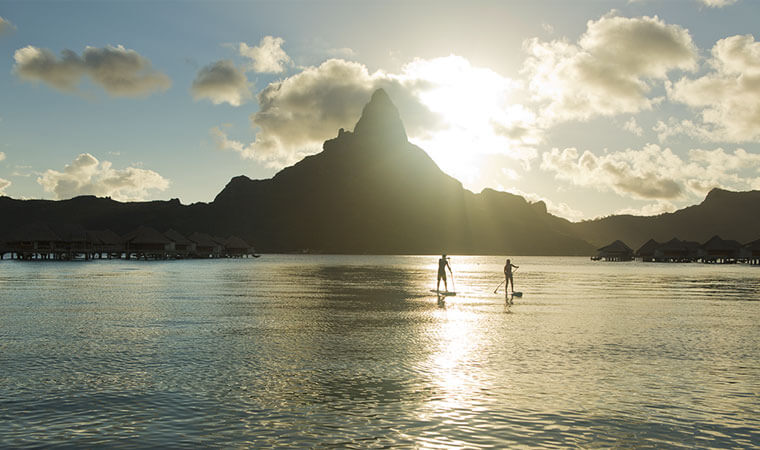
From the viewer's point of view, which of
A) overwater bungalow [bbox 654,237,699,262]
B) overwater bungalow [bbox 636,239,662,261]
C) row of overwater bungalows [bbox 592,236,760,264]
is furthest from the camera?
overwater bungalow [bbox 636,239,662,261]

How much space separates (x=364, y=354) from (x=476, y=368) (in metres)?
3.15

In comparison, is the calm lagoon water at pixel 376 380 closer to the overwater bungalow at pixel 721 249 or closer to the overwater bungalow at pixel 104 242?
the overwater bungalow at pixel 104 242

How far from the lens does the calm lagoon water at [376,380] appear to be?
7.75 metres

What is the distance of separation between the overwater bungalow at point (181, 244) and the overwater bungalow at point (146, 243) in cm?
168

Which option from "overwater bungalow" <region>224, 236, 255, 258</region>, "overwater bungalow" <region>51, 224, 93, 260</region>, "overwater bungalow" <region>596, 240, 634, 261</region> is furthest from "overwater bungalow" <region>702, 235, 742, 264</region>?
"overwater bungalow" <region>51, 224, 93, 260</region>

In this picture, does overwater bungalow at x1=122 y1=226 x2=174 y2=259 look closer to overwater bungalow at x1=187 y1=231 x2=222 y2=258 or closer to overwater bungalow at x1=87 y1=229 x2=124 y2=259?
overwater bungalow at x1=87 y1=229 x2=124 y2=259

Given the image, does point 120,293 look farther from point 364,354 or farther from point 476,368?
point 476,368

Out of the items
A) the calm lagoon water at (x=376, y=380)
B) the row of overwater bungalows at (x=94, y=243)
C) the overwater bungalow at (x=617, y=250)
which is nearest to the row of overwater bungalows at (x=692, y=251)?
the overwater bungalow at (x=617, y=250)

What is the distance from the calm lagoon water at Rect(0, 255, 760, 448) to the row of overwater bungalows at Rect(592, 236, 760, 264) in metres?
133

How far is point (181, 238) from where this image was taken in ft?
411

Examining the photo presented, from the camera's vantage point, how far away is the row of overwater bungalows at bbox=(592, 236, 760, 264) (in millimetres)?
139500

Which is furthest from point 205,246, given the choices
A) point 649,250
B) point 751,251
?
point 751,251

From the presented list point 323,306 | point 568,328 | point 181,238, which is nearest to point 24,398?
point 568,328

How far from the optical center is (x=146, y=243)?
388ft
